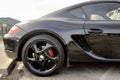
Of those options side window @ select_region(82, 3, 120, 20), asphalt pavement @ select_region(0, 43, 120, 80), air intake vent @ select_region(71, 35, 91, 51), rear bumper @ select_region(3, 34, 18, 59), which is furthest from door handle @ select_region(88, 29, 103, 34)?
rear bumper @ select_region(3, 34, 18, 59)

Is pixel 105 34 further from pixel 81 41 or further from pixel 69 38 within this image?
pixel 69 38

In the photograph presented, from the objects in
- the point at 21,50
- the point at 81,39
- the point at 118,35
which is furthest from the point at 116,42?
the point at 21,50

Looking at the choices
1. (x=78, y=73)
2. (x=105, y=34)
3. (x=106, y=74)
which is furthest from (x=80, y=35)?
(x=106, y=74)

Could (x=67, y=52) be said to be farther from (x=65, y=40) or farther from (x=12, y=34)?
(x=12, y=34)

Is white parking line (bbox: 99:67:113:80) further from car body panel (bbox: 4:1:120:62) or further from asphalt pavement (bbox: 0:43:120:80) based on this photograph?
car body panel (bbox: 4:1:120:62)

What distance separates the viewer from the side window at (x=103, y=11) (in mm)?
5672

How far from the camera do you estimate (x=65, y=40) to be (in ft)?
18.2

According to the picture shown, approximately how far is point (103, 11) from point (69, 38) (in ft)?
2.64

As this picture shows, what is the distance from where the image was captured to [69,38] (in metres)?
5.55

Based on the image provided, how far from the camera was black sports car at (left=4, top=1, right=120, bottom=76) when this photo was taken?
5522mm

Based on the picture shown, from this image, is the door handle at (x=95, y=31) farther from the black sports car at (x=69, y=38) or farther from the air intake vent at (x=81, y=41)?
the air intake vent at (x=81, y=41)

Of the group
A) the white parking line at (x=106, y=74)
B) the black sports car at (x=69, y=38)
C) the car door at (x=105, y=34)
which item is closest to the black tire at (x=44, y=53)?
the black sports car at (x=69, y=38)

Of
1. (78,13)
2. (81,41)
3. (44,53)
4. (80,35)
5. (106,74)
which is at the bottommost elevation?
(106,74)

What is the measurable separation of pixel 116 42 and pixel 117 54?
0.72 ft
